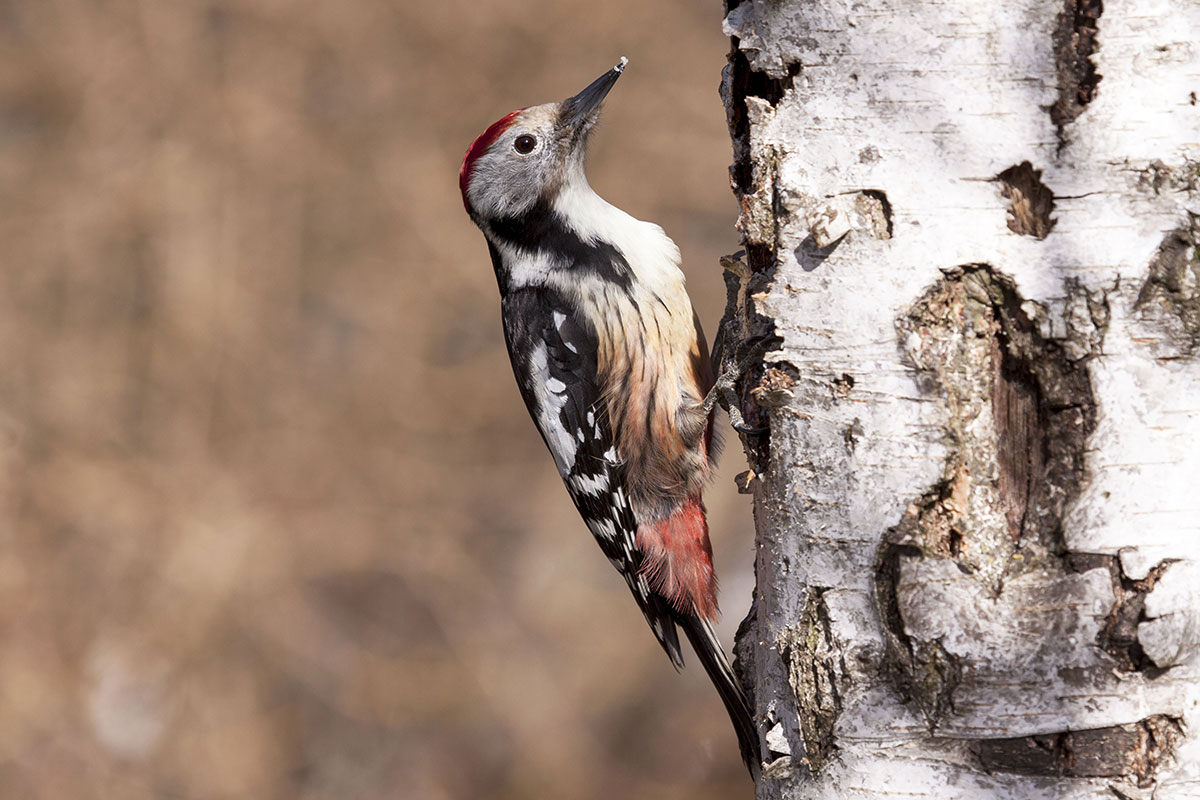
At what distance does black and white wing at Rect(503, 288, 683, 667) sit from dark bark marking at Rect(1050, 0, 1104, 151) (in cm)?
158

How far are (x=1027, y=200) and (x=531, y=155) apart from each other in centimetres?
186

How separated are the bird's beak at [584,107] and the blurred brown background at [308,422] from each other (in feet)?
9.28

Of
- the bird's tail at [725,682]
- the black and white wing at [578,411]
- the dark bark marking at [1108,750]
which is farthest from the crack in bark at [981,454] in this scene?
the black and white wing at [578,411]

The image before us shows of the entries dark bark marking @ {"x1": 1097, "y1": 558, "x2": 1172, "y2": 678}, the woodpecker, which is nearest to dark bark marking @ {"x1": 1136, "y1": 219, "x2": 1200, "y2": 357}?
dark bark marking @ {"x1": 1097, "y1": 558, "x2": 1172, "y2": 678}

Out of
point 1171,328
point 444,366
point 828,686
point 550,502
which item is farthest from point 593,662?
point 1171,328

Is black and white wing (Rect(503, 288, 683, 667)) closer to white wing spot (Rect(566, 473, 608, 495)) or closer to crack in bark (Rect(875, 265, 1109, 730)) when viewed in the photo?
white wing spot (Rect(566, 473, 608, 495))

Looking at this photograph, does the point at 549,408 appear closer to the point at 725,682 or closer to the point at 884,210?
the point at 725,682

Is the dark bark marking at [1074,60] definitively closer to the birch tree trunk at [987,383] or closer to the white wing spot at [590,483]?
the birch tree trunk at [987,383]

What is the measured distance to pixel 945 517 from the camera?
1.33 m

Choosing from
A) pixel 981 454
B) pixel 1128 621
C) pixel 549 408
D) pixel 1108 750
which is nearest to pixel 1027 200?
pixel 981 454

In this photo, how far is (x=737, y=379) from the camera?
90.0 inches


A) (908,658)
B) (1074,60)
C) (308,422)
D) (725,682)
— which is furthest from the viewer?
(308,422)

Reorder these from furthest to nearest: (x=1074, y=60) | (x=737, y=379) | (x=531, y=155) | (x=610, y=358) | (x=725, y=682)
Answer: (x=531, y=155) < (x=610, y=358) < (x=725, y=682) < (x=737, y=379) < (x=1074, y=60)

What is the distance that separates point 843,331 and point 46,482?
5.10m
